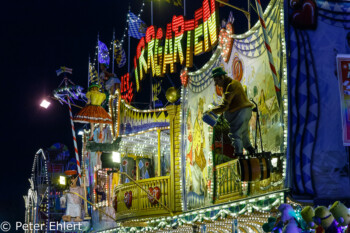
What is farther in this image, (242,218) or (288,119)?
(242,218)

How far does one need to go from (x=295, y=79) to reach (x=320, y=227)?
14.7ft

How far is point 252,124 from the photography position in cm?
1552

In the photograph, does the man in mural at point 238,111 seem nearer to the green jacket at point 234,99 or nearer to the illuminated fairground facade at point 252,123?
the green jacket at point 234,99

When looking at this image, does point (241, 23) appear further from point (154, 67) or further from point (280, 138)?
point (280, 138)

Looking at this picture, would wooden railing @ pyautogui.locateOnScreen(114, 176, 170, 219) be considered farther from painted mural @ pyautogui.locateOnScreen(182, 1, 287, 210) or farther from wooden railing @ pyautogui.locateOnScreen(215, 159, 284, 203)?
wooden railing @ pyautogui.locateOnScreen(215, 159, 284, 203)

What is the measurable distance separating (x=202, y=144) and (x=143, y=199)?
4.76 meters

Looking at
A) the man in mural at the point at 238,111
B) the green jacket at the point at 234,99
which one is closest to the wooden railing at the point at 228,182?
the man in mural at the point at 238,111

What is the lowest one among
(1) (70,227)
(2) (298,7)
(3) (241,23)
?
(1) (70,227)

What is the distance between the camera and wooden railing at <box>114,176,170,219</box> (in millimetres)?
21688

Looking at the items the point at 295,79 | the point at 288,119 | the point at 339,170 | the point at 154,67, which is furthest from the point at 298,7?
the point at 154,67

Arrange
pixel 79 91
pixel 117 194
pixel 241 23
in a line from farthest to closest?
1. pixel 79 91
2. pixel 241 23
3. pixel 117 194

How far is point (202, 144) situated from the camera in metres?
19.1

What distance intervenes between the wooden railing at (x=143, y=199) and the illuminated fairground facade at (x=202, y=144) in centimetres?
4

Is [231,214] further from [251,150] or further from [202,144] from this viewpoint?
[202,144]
